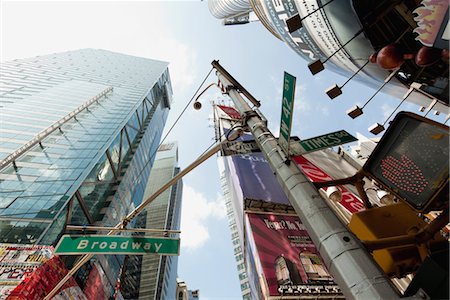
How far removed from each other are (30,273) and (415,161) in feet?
64.6

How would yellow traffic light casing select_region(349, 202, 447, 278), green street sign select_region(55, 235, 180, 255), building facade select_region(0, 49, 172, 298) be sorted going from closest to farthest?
1. yellow traffic light casing select_region(349, 202, 447, 278)
2. green street sign select_region(55, 235, 180, 255)
3. building facade select_region(0, 49, 172, 298)

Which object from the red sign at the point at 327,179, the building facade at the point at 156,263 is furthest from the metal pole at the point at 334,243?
the building facade at the point at 156,263

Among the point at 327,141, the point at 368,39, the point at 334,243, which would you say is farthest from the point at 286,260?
the point at 334,243

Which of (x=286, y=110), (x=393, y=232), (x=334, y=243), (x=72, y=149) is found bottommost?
(x=334, y=243)

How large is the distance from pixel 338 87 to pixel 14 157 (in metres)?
38.1

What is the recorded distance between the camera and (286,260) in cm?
1216

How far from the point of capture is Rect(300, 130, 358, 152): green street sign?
3.34 metres

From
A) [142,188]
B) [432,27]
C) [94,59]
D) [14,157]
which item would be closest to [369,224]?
[432,27]

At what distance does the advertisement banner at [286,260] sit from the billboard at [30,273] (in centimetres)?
1261

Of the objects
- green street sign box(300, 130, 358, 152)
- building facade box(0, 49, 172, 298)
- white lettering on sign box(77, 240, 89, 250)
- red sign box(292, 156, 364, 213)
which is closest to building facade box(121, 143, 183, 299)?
building facade box(0, 49, 172, 298)

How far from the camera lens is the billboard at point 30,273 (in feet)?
43.3

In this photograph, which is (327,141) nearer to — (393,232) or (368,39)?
(393,232)

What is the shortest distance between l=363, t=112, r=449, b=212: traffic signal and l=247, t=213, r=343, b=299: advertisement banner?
10002 millimetres

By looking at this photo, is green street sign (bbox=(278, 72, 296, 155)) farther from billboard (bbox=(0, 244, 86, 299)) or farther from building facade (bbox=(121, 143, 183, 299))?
building facade (bbox=(121, 143, 183, 299))
